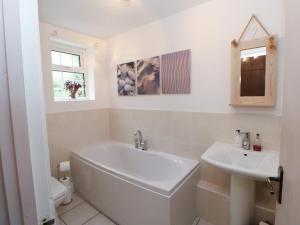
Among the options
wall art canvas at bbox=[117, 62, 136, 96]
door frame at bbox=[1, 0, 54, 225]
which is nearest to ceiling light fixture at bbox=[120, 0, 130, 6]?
wall art canvas at bbox=[117, 62, 136, 96]

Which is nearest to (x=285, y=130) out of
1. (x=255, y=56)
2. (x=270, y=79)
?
(x=270, y=79)

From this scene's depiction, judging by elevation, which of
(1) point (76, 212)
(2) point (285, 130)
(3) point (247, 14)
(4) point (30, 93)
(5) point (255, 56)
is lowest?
(1) point (76, 212)

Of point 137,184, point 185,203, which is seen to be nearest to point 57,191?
point 137,184

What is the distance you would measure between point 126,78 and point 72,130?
45.4 inches

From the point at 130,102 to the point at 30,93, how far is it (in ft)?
7.16

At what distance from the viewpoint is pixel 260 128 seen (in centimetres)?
156

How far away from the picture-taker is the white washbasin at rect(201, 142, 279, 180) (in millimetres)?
1254

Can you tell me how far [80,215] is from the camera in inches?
75.6

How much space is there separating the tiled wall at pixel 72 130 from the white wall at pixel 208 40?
3.32 ft

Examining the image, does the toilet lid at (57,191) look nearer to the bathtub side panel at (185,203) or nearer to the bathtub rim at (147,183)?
the bathtub rim at (147,183)

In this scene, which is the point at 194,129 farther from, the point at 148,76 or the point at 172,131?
the point at 148,76

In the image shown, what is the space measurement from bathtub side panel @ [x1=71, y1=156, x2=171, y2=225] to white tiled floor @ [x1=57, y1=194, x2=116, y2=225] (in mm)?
62

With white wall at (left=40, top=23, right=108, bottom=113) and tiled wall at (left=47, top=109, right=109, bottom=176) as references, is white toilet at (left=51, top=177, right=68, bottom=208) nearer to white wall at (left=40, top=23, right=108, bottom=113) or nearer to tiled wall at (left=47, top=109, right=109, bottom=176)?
tiled wall at (left=47, top=109, right=109, bottom=176)

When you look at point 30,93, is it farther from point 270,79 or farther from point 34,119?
point 270,79
